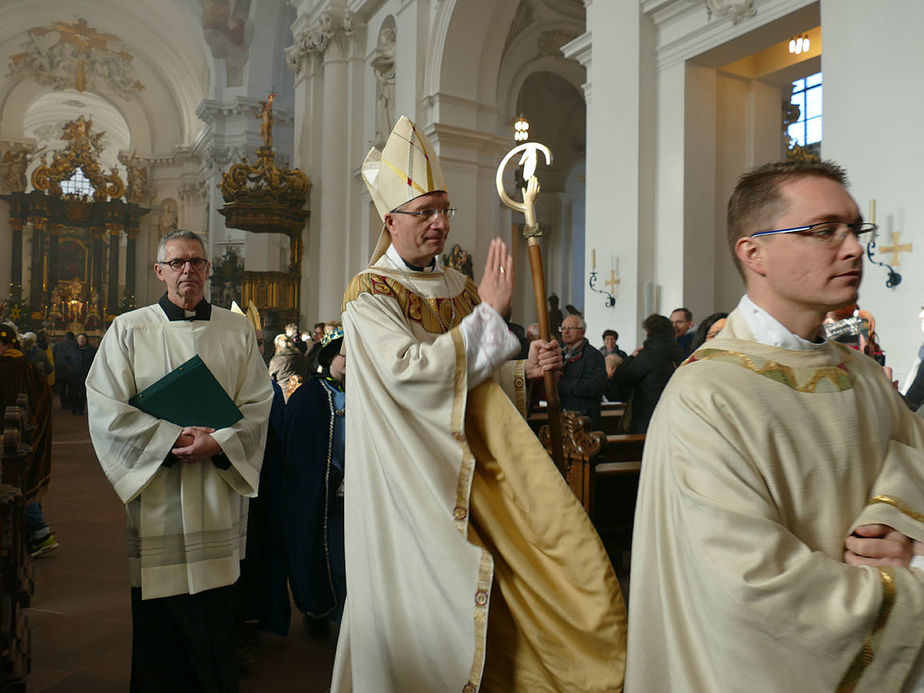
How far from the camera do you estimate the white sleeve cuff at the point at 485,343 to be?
79.4 inches

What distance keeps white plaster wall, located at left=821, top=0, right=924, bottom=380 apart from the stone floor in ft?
14.6

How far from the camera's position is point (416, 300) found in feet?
7.49

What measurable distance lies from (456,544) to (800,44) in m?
7.36

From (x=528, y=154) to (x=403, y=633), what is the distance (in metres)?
1.53

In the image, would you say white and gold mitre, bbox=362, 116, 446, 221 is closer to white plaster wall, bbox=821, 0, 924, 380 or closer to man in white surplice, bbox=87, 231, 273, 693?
man in white surplice, bbox=87, 231, 273, 693

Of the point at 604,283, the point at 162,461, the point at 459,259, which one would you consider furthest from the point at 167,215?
the point at 162,461

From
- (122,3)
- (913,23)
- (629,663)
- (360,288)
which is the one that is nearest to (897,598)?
(629,663)

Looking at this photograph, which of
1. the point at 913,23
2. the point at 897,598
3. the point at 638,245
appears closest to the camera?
Answer: the point at 897,598

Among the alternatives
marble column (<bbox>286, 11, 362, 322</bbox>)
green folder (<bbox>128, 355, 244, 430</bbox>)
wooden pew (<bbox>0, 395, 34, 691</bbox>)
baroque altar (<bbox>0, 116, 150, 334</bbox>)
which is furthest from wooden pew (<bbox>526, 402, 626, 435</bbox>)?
baroque altar (<bbox>0, 116, 150, 334</bbox>)

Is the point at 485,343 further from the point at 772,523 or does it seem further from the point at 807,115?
the point at 807,115

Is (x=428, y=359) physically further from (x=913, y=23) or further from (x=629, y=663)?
(x=913, y=23)

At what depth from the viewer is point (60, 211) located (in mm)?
27516

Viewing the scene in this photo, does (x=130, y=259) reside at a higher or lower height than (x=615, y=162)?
higher

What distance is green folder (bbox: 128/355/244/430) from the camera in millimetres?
2615
